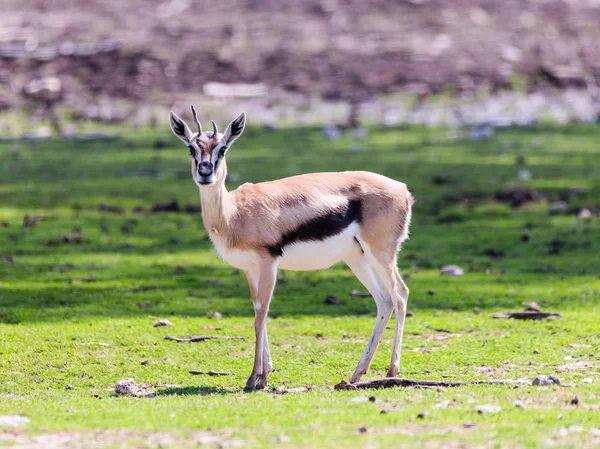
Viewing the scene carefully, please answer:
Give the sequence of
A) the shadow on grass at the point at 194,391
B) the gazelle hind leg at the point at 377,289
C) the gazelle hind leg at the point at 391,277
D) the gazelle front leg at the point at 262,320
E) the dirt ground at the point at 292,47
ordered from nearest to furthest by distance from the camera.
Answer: the shadow on grass at the point at 194,391
the gazelle front leg at the point at 262,320
the gazelle hind leg at the point at 391,277
the gazelle hind leg at the point at 377,289
the dirt ground at the point at 292,47

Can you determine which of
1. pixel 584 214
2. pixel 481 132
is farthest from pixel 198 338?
pixel 481 132

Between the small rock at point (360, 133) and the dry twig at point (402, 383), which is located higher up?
the dry twig at point (402, 383)

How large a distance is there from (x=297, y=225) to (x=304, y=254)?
0.84ft

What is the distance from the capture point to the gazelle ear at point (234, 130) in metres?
8.79

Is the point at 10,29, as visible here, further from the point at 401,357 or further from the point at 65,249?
the point at 401,357

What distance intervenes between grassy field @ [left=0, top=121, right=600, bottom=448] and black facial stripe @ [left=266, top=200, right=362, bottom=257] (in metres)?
1.20

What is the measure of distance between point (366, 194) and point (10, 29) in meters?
24.0

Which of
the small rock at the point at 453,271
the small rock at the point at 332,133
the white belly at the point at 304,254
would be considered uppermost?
the white belly at the point at 304,254

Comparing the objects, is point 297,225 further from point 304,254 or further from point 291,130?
point 291,130

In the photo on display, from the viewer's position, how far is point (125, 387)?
8.63 m

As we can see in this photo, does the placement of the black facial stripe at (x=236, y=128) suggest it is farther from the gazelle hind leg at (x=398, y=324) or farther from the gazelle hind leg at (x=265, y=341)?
the gazelle hind leg at (x=398, y=324)

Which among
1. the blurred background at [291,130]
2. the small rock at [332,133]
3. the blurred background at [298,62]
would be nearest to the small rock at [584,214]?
the blurred background at [291,130]

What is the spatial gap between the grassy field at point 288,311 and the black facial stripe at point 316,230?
1.20m

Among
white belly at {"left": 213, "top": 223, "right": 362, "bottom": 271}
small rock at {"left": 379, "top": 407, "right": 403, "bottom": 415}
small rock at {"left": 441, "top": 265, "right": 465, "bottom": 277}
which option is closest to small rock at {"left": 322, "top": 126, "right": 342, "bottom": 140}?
small rock at {"left": 441, "top": 265, "right": 465, "bottom": 277}
